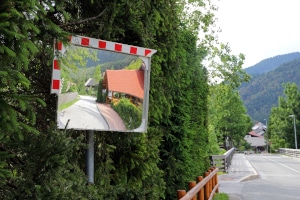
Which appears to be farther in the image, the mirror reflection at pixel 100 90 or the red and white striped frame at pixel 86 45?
the mirror reflection at pixel 100 90

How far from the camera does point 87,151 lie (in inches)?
155

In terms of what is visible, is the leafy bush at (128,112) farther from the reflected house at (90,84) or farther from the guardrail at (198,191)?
the guardrail at (198,191)

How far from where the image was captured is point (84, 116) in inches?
139

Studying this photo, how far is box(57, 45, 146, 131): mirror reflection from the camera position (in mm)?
3432

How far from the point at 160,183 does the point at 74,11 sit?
287cm

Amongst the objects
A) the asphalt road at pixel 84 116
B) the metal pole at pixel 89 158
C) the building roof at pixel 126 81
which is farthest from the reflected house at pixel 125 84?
the metal pole at pixel 89 158

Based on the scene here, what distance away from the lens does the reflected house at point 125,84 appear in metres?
3.69

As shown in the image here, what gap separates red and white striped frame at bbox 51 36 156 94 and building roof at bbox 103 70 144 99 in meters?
0.19

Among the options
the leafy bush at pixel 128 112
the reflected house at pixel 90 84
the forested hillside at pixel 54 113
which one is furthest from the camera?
the leafy bush at pixel 128 112

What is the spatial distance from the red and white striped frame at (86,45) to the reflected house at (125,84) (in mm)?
187

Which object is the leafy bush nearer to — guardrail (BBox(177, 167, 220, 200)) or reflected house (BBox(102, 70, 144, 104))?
reflected house (BBox(102, 70, 144, 104))

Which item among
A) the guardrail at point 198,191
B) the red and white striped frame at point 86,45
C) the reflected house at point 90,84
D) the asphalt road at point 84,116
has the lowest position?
the guardrail at point 198,191

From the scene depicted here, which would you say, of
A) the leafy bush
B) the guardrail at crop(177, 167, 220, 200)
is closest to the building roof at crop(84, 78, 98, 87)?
the leafy bush

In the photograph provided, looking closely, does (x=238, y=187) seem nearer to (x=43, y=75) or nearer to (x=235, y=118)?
(x=43, y=75)
